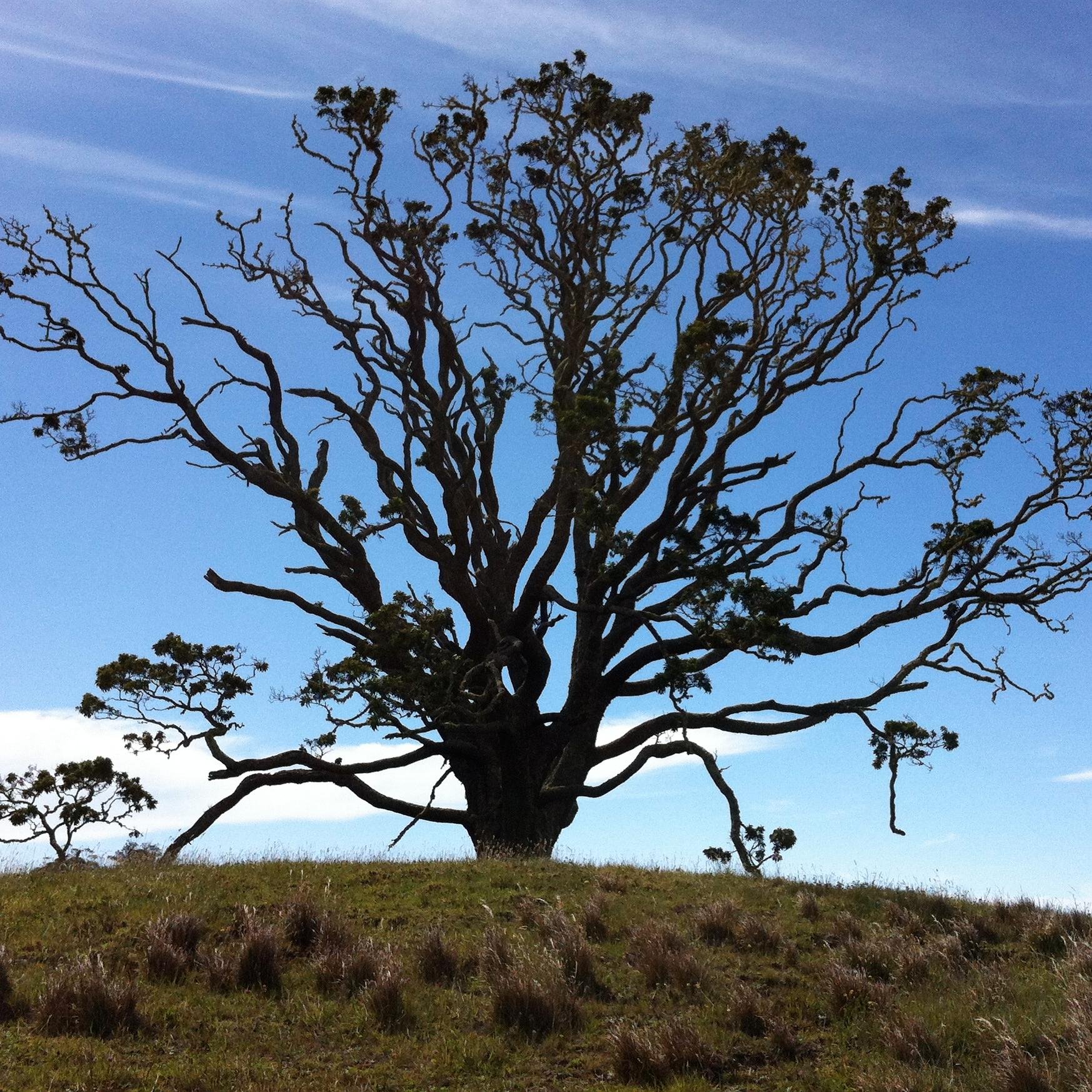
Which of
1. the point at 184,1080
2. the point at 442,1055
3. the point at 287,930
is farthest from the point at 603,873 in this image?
the point at 184,1080

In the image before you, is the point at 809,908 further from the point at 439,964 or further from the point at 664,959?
the point at 439,964

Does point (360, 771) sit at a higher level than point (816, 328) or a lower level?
lower

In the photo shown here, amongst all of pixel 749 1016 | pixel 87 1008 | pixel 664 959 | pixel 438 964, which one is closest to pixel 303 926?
pixel 438 964

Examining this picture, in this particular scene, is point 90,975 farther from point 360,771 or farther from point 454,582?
point 454,582

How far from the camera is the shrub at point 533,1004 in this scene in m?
11.5

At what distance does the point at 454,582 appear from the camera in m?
25.9

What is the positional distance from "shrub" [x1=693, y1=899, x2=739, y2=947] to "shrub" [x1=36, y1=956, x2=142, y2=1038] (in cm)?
669

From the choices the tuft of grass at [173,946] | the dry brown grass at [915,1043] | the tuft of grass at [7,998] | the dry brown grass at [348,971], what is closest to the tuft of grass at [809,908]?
the dry brown grass at [915,1043]

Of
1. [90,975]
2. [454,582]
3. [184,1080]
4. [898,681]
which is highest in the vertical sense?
[454,582]

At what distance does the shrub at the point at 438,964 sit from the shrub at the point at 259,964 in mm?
1545

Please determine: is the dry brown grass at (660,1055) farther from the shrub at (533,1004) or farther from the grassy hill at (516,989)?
the shrub at (533,1004)

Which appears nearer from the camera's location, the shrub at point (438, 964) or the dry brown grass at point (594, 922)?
the shrub at point (438, 964)

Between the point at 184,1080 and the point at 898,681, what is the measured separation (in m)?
17.7

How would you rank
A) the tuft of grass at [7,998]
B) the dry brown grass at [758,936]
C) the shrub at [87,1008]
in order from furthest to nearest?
the dry brown grass at [758,936], the tuft of grass at [7,998], the shrub at [87,1008]
